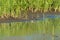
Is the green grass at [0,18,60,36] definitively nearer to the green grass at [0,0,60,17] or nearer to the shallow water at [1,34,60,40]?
the shallow water at [1,34,60,40]

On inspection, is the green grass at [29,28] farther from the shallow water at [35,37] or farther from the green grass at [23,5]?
the green grass at [23,5]

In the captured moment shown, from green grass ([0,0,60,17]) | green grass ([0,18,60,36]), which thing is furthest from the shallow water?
green grass ([0,0,60,17])

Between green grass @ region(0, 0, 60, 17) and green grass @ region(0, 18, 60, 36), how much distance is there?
1.03 m

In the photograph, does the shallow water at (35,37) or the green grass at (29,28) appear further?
the green grass at (29,28)

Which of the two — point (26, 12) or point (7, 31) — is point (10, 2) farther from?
point (7, 31)

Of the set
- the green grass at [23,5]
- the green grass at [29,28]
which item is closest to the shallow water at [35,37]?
the green grass at [29,28]

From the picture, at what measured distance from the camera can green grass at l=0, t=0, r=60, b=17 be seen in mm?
20906

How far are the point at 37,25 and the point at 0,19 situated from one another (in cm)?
258

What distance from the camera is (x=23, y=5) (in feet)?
74.2

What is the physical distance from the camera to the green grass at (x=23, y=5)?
20.9 m

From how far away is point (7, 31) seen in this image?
18.2 meters

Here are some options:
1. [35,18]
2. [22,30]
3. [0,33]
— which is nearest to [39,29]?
[22,30]

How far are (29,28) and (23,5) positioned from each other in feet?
12.8

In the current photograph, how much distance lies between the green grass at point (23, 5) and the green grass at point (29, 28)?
3.39 feet
